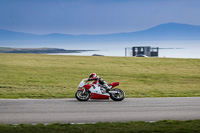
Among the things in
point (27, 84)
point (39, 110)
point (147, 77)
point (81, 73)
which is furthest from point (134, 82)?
point (39, 110)

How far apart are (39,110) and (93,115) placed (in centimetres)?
250

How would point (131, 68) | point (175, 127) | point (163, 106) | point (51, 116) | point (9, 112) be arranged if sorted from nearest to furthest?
point (175, 127)
point (51, 116)
point (9, 112)
point (163, 106)
point (131, 68)

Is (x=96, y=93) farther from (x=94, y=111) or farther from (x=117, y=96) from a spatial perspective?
(x=94, y=111)

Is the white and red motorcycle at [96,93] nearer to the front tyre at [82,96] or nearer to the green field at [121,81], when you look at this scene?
the front tyre at [82,96]

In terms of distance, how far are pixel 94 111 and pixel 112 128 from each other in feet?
12.6

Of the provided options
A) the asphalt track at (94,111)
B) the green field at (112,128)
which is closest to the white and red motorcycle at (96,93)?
the asphalt track at (94,111)

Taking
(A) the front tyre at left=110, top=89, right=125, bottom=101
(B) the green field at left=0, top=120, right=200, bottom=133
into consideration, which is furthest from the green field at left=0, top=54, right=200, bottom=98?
(B) the green field at left=0, top=120, right=200, bottom=133

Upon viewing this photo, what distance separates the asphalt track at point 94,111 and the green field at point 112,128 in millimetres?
1353

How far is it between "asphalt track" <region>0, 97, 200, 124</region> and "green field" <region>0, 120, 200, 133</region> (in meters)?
1.35

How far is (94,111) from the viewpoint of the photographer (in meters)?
13.3

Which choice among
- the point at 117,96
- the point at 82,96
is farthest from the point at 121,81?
the point at 82,96

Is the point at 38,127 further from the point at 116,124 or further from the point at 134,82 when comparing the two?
the point at 134,82

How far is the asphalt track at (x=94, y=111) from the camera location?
11.6 meters

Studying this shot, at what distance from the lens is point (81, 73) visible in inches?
1325
